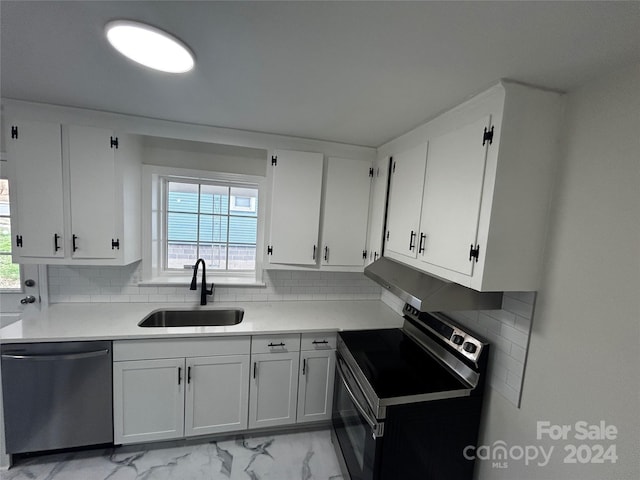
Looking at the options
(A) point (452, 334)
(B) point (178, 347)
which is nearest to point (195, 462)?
(B) point (178, 347)

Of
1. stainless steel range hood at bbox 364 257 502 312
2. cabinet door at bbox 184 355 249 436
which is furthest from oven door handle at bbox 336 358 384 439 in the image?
cabinet door at bbox 184 355 249 436

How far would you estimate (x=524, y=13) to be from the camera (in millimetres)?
766

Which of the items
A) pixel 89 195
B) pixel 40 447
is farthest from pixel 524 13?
pixel 40 447

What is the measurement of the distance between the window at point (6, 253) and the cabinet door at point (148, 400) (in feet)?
3.63

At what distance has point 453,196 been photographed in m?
1.40

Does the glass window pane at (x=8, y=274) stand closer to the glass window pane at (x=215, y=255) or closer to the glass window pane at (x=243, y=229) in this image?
the glass window pane at (x=215, y=255)

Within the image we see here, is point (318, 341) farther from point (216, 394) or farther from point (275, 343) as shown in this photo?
point (216, 394)

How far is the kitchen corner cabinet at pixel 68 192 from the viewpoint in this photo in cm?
173

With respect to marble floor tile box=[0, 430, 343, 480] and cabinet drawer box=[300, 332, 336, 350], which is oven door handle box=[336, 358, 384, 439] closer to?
cabinet drawer box=[300, 332, 336, 350]

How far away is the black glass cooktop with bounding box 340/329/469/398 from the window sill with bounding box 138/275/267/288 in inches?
39.2

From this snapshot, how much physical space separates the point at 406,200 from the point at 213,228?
1.72m

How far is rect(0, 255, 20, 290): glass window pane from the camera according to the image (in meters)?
1.96

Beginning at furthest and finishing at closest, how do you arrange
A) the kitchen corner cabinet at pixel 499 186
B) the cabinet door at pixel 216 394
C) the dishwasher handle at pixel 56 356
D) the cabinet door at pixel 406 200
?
the cabinet door at pixel 216 394, the cabinet door at pixel 406 200, the dishwasher handle at pixel 56 356, the kitchen corner cabinet at pixel 499 186

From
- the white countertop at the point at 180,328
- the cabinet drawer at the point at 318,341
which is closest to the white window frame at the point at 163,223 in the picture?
the white countertop at the point at 180,328
